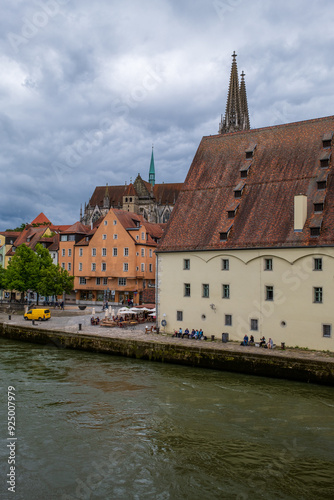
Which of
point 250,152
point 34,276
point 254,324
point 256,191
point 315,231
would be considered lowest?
point 254,324

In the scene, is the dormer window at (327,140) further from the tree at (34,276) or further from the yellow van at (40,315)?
the tree at (34,276)

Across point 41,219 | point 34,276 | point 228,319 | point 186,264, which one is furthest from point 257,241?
point 41,219

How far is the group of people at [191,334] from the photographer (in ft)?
106

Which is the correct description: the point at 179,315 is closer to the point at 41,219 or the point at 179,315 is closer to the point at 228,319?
the point at 228,319

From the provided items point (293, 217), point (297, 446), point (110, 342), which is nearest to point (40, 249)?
point (110, 342)

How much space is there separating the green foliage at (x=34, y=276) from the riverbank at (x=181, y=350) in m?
14.9

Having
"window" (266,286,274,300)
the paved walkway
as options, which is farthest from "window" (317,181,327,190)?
the paved walkway

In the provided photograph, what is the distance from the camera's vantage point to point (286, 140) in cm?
3378

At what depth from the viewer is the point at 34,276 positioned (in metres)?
57.0

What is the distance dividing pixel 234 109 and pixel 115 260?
5887cm

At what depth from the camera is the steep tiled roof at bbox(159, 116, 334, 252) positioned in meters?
29.9

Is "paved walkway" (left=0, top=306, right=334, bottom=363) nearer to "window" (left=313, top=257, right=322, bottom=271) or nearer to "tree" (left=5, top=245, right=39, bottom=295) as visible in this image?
"window" (left=313, top=257, right=322, bottom=271)

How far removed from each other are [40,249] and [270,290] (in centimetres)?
3774

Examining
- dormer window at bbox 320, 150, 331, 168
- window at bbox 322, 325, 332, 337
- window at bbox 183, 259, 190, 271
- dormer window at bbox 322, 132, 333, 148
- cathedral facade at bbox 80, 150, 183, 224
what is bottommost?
window at bbox 322, 325, 332, 337
